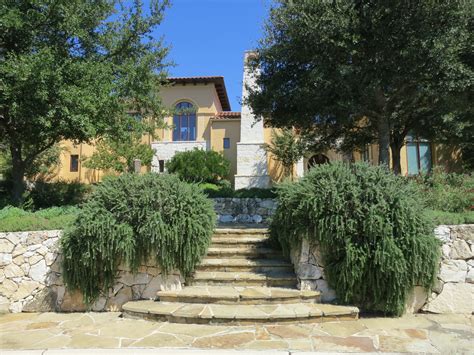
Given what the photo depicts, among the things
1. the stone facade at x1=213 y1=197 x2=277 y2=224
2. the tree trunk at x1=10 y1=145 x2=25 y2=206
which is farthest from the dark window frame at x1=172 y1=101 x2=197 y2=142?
the tree trunk at x1=10 y1=145 x2=25 y2=206

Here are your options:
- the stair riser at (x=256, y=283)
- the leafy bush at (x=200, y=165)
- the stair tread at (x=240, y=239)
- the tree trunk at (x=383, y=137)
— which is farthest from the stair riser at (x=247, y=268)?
the leafy bush at (x=200, y=165)

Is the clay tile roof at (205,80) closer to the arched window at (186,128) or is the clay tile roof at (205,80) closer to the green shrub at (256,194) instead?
the arched window at (186,128)

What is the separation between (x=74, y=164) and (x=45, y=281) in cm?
2329

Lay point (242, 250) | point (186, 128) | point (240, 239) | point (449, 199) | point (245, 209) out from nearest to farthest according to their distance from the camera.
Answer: point (242, 250), point (240, 239), point (449, 199), point (245, 209), point (186, 128)

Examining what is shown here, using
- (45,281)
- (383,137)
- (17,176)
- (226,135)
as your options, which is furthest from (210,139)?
(45,281)

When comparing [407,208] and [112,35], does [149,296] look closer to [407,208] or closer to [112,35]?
[407,208]

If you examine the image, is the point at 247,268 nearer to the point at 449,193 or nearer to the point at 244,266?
the point at 244,266

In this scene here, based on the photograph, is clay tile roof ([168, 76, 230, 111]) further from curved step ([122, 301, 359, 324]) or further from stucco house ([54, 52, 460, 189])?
curved step ([122, 301, 359, 324])

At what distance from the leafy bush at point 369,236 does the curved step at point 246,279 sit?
0.75m

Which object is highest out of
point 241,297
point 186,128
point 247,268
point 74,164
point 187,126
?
point 187,126

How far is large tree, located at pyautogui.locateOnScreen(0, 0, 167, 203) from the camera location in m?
9.33

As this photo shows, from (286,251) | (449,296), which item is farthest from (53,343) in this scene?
(449,296)

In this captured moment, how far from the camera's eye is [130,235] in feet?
19.1

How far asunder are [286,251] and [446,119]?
9.45 m
